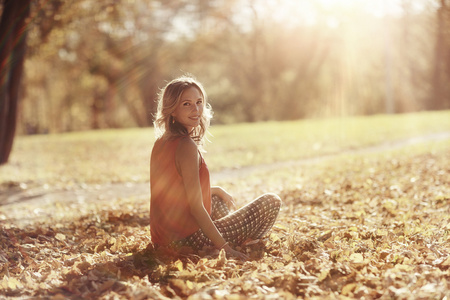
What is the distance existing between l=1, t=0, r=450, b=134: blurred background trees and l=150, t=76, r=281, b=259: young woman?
2458 cm

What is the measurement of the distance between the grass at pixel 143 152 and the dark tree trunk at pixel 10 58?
113 centimetres

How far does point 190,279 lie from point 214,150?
40.2 feet

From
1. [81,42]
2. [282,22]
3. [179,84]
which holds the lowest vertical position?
[179,84]

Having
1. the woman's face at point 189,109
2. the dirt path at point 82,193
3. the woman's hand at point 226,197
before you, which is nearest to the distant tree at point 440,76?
the dirt path at point 82,193

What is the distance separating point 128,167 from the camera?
41.4 feet

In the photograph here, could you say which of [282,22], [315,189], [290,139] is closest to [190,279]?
[315,189]

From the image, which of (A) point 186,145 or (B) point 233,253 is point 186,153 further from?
(B) point 233,253

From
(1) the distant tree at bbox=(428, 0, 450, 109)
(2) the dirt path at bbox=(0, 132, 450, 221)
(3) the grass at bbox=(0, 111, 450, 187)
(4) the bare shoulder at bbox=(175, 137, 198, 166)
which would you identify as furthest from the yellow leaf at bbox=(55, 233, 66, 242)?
(1) the distant tree at bbox=(428, 0, 450, 109)

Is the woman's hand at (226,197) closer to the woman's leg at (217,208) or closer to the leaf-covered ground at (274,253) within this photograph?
the woman's leg at (217,208)

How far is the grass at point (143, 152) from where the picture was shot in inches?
451

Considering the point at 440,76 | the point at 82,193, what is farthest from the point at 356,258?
the point at 440,76

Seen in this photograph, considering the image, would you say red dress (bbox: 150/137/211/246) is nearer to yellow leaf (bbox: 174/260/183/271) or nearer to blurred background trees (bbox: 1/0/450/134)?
yellow leaf (bbox: 174/260/183/271)

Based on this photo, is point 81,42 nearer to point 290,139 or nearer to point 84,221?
point 290,139

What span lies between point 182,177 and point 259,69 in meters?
38.6
